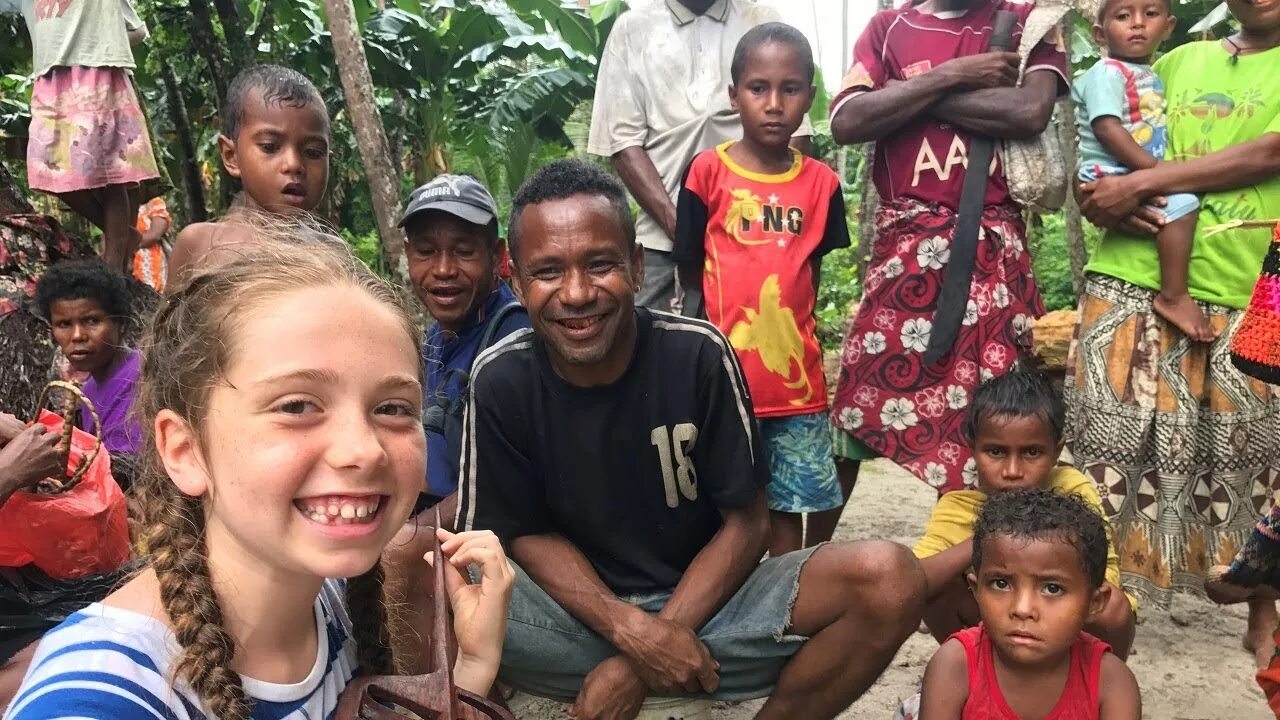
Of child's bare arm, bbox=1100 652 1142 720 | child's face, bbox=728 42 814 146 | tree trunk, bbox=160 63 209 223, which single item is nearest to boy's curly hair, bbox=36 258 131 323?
child's face, bbox=728 42 814 146

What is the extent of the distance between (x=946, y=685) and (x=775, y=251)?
4.47 feet

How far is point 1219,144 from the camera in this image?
3.03 m

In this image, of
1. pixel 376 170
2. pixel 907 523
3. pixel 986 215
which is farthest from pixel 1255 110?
pixel 376 170

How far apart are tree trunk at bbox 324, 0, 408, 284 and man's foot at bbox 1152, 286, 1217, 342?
3435mm

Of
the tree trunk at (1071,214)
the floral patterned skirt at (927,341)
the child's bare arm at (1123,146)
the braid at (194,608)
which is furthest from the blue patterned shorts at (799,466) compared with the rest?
the tree trunk at (1071,214)

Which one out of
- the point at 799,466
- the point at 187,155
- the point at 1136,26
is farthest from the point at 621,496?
the point at 187,155

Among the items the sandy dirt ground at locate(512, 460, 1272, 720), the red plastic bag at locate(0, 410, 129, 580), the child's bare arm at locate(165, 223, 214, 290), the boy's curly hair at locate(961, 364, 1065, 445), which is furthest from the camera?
the child's bare arm at locate(165, 223, 214, 290)

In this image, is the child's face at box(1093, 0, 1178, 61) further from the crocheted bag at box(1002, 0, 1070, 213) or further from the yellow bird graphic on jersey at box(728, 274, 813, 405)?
the yellow bird graphic on jersey at box(728, 274, 813, 405)

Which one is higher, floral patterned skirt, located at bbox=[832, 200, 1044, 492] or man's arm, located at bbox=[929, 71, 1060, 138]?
man's arm, located at bbox=[929, 71, 1060, 138]

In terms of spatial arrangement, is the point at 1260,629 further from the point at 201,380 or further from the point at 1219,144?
the point at 201,380

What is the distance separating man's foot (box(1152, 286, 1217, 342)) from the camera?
9.76 ft

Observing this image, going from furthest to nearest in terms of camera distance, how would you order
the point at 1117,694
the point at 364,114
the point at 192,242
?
the point at 364,114 < the point at 192,242 < the point at 1117,694

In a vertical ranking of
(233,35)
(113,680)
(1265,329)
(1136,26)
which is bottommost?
A: (113,680)

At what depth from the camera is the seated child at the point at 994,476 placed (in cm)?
249
